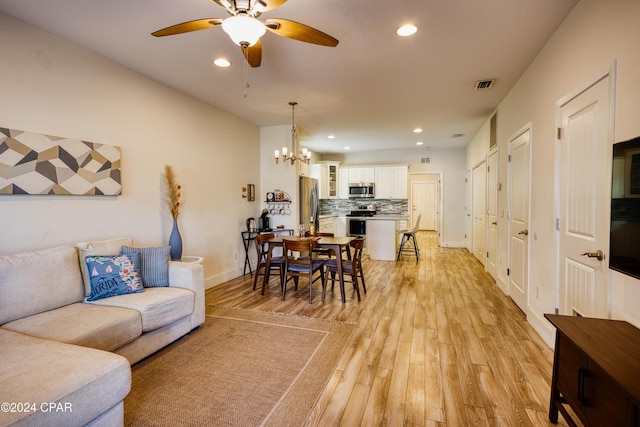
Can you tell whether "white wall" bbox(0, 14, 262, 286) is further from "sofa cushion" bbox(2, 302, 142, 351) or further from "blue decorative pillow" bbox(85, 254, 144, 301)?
"sofa cushion" bbox(2, 302, 142, 351)

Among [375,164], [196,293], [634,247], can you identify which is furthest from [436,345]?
[375,164]

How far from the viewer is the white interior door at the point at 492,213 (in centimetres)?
459

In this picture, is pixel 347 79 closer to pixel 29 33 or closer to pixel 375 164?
pixel 29 33

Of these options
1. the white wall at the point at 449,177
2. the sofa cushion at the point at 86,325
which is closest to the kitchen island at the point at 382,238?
the white wall at the point at 449,177

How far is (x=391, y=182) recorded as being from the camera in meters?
8.22

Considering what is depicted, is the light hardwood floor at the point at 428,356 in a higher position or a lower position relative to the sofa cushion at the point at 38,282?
lower

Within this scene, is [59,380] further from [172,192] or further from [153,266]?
[172,192]

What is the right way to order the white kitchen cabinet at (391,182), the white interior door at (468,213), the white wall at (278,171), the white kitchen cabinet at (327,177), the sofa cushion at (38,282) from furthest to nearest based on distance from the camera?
the white kitchen cabinet at (327,177)
the white kitchen cabinet at (391,182)
the white interior door at (468,213)
the white wall at (278,171)
the sofa cushion at (38,282)

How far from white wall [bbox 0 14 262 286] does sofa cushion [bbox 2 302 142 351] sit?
0.68 meters

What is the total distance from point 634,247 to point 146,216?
13.0ft

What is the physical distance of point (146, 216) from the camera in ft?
11.0

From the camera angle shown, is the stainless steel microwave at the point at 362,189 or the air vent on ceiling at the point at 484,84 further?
the stainless steel microwave at the point at 362,189

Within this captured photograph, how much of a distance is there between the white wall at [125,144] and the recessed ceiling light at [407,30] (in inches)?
109

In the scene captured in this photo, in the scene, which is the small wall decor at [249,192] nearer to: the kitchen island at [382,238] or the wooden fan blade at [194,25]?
the kitchen island at [382,238]
